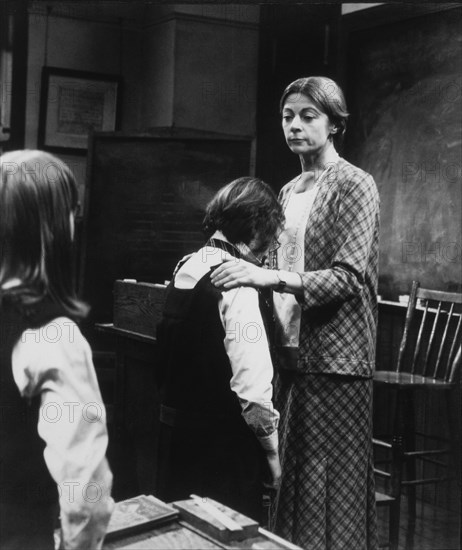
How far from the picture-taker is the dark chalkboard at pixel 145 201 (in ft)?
15.3

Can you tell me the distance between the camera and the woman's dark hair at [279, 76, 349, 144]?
235 centimetres

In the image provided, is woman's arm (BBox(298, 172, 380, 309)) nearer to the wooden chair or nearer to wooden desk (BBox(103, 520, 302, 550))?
wooden desk (BBox(103, 520, 302, 550))

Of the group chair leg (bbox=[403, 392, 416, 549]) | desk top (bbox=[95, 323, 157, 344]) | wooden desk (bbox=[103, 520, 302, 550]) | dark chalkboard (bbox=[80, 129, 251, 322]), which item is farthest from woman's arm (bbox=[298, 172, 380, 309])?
dark chalkboard (bbox=[80, 129, 251, 322])

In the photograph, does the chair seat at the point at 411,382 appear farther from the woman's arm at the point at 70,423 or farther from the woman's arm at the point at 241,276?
the woman's arm at the point at 70,423

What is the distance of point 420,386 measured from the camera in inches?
137

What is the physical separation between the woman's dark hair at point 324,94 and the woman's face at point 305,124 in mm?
12

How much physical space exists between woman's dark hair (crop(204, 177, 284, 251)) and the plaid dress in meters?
0.18

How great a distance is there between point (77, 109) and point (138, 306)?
99.8 inches

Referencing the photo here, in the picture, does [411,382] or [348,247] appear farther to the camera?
[411,382]

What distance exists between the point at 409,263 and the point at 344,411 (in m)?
1.99

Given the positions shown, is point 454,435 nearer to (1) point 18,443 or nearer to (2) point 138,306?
(2) point 138,306

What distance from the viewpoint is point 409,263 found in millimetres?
4246

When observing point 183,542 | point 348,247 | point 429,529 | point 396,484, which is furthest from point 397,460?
point 183,542

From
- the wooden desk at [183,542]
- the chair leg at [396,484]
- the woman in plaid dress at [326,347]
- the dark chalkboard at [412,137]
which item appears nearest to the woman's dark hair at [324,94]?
the woman in plaid dress at [326,347]
